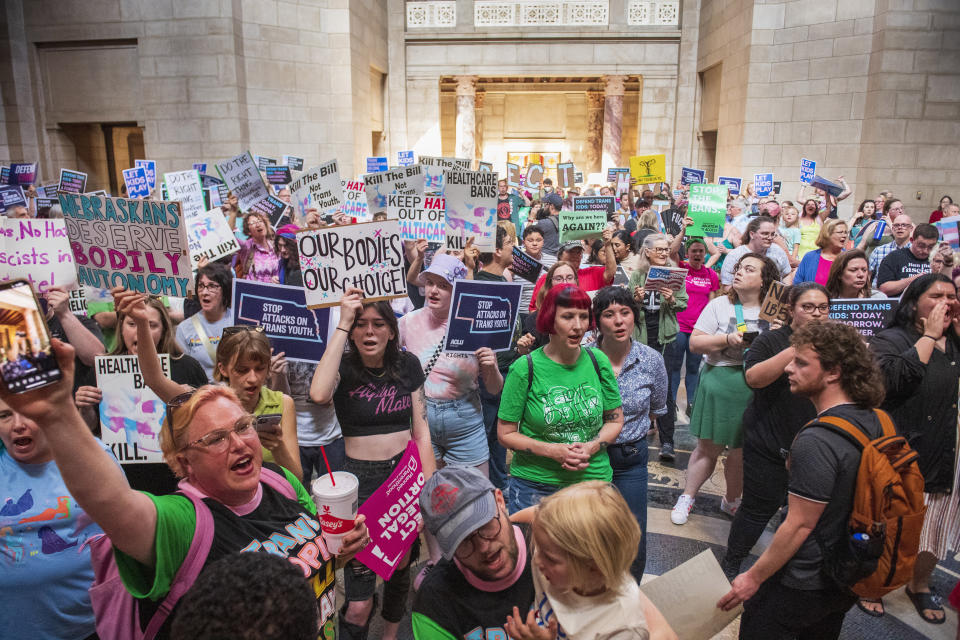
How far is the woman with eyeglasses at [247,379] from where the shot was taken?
2.83m

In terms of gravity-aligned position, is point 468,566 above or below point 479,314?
below

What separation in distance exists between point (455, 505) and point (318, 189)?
7.05m

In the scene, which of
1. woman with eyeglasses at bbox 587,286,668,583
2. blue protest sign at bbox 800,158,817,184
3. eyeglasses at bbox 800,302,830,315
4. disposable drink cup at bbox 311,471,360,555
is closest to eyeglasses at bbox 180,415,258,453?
disposable drink cup at bbox 311,471,360,555

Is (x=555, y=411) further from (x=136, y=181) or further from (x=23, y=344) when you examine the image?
(x=136, y=181)

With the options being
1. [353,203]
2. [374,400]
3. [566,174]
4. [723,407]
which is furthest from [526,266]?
[566,174]

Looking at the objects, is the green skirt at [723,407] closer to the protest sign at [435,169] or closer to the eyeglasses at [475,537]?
the eyeglasses at [475,537]

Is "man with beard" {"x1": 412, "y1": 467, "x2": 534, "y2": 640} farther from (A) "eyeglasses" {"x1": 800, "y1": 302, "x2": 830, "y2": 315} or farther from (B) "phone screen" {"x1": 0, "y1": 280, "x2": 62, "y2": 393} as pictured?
(A) "eyeglasses" {"x1": 800, "y1": 302, "x2": 830, "y2": 315}

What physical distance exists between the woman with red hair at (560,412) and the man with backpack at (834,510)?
97cm

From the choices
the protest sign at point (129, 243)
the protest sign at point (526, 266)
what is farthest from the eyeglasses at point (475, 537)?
the protest sign at point (526, 266)

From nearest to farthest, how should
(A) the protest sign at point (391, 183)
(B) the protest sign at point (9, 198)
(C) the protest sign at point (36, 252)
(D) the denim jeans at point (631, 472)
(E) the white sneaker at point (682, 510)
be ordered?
(D) the denim jeans at point (631, 472)
(C) the protest sign at point (36, 252)
(E) the white sneaker at point (682, 510)
(A) the protest sign at point (391, 183)
(B) the protest sign at point (9, 198)

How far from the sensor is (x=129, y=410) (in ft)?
10.1

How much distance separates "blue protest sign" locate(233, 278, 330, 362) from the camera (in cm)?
394

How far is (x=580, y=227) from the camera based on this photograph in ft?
26.3

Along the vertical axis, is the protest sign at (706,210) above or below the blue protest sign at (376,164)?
below
